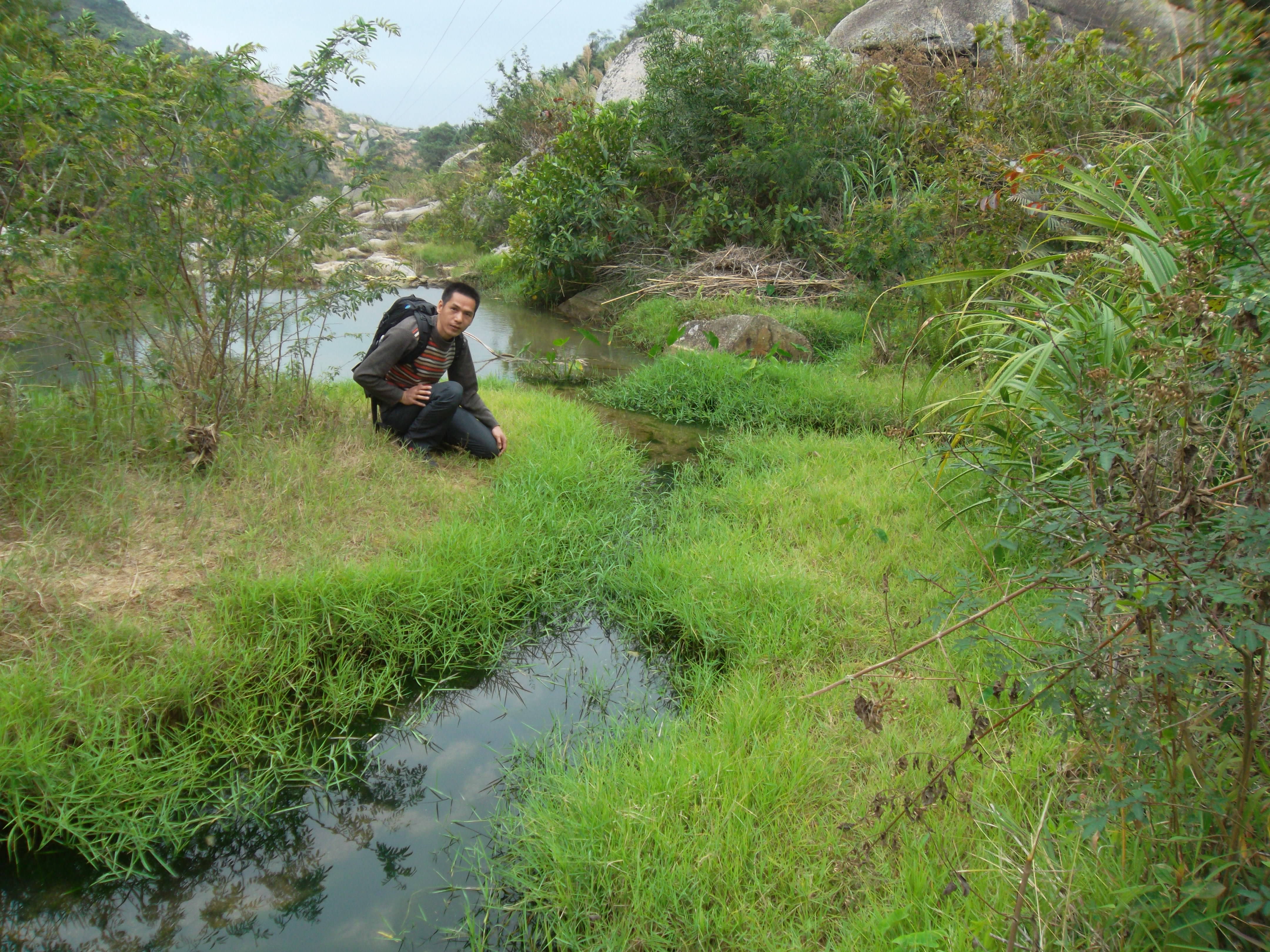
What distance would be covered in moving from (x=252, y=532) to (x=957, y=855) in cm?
292

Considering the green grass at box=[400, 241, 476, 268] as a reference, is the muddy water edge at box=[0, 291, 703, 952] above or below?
below

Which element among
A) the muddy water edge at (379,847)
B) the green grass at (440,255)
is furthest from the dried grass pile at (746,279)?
the green grass at (440,255)

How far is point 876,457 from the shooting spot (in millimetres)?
5160

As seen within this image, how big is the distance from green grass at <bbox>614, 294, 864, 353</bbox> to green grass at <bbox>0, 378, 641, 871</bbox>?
4.32 metres

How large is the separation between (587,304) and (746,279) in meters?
2.43

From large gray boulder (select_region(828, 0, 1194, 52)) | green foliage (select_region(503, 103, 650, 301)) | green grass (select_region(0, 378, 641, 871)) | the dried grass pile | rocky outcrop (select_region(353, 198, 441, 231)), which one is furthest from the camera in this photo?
rocky outcrop (select_region(353, 198, 441, 231))

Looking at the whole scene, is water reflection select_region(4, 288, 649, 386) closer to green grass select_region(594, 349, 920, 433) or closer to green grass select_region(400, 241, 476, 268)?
green grass select_region(594, 349, 920, 433)

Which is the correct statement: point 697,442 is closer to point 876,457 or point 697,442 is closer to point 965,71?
point 876,457

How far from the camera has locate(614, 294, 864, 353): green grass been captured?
838cm

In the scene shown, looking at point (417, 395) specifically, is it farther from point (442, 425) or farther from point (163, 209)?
point (163, 209)

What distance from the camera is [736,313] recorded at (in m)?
8.82

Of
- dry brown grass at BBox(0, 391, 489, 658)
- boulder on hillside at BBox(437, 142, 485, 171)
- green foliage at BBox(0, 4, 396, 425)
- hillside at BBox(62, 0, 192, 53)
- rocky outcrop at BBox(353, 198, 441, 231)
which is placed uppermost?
hillside at BBox(62, 0, 192, 53)

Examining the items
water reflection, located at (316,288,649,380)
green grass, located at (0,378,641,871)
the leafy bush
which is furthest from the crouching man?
the leafy bush

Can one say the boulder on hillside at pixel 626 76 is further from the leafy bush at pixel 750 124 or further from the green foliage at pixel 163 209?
the green foliage at pixel 163 209
